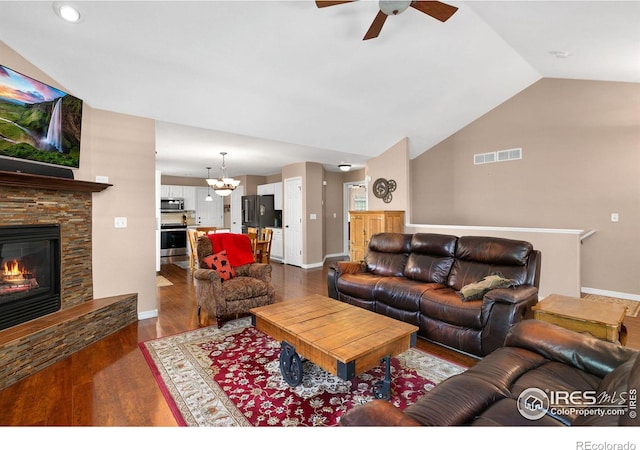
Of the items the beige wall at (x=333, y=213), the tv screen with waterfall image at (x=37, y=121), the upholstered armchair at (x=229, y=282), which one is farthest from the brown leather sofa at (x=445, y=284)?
the beige wall at (x=333, y=213)

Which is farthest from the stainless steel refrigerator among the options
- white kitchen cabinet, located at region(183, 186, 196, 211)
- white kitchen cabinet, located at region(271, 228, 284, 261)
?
white kitchen cabinet, located at region(183, 186, 196, 211)

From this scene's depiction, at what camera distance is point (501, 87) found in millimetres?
5180

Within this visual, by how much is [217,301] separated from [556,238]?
4455 millimetres

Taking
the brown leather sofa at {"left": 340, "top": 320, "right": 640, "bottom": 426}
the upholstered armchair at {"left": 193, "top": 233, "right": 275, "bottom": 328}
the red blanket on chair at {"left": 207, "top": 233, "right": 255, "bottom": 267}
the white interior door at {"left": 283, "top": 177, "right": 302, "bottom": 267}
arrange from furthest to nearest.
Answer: the white interior door at {"left": 283, "top": 177, "right": 302, "bottom": 267}
the red blanket on chair at {"left": 207, "top": 233, "right": 255, "bottom": 267}
the upholstered armchair at {"left": 193, "top": 233, "right": 275, "bottom": 328}
the brown leather sofa at {"left": 340, "top": 320, "right": 640, "bottom": 426}

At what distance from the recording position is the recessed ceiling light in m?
2.39

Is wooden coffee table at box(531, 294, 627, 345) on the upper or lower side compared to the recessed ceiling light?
lower

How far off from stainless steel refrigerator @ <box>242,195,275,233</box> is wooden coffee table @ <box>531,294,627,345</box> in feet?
21.6

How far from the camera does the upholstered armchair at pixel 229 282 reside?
3.38 meters

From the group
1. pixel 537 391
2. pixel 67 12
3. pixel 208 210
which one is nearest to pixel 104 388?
pixel 537 391

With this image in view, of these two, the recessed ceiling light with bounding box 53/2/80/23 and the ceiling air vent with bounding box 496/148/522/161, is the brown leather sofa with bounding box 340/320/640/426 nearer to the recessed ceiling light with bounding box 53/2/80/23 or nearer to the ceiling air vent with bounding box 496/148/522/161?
the recessed ceiling light with bounding box 53/2/80/23

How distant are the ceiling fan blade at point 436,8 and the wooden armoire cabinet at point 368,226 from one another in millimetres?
3347

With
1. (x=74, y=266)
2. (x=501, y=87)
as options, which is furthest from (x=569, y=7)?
(x=74, y=266)

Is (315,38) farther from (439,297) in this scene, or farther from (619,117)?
(619,117)

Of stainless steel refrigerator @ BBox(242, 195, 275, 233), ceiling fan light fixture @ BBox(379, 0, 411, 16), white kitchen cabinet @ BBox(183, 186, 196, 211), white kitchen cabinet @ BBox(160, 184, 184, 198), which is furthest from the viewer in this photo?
white kitchen cabinet @ BBox(183, 186, 196, 211)
